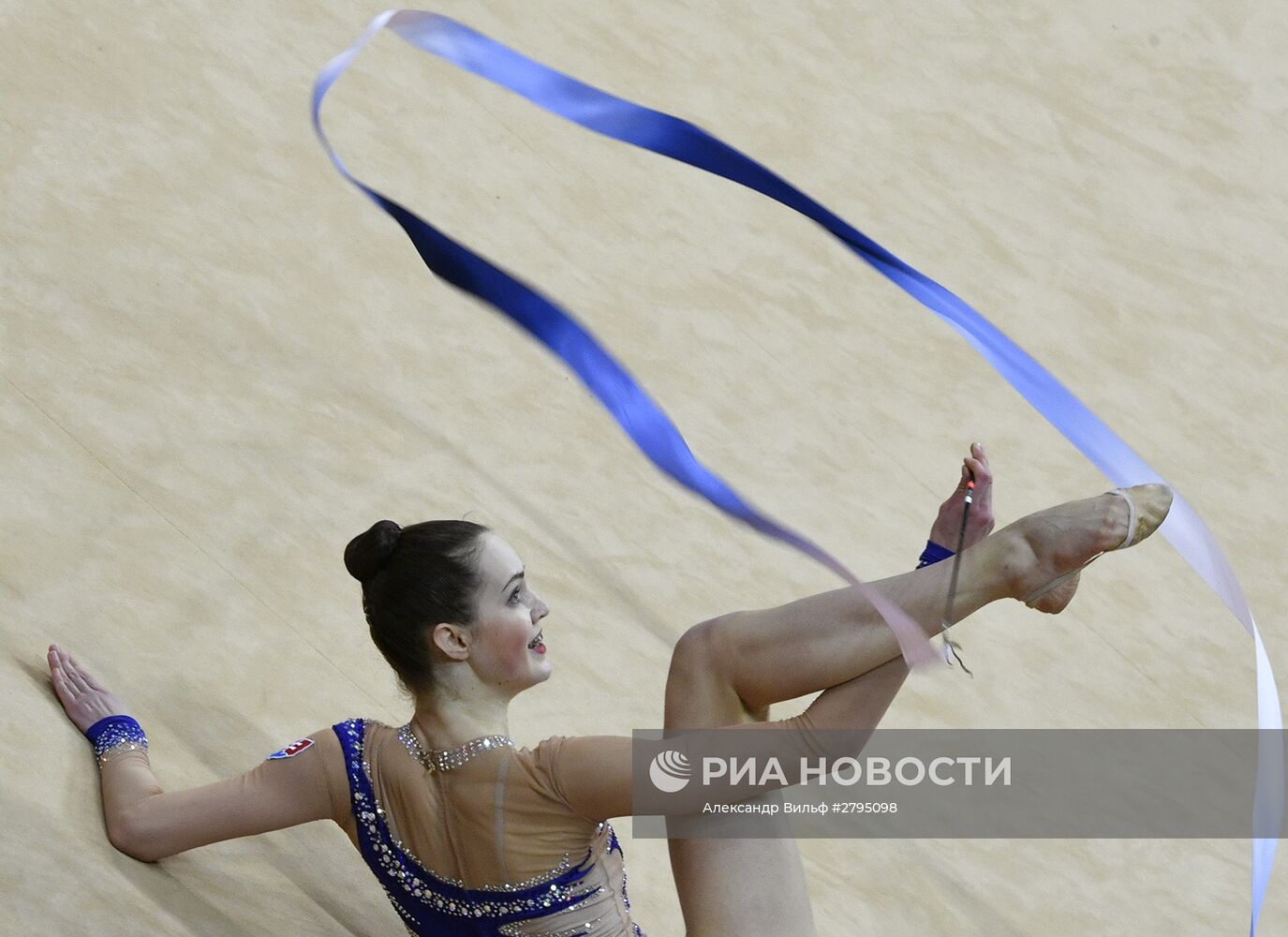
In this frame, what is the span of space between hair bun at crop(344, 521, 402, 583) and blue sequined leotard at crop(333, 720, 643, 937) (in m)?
0.18

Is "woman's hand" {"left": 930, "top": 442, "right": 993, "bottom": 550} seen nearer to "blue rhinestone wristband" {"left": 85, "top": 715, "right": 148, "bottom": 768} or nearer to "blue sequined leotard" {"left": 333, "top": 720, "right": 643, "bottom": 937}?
"blue sequined leotard" {"left": 333, "top": 720, "right": 643, "bottom": 937}

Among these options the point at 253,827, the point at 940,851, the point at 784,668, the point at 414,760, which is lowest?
the point at 940,851

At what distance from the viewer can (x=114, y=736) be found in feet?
7.16

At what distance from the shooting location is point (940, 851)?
273 cm

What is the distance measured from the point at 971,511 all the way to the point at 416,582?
65cm

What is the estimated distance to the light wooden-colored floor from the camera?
101 inches

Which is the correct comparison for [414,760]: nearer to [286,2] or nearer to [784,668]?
[784,668]

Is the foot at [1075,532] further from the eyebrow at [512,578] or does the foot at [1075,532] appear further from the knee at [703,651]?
the eyebrow at [512,578]

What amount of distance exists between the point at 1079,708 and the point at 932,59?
2.11m

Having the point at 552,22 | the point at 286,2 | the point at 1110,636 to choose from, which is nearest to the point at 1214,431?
the point at 1110,636

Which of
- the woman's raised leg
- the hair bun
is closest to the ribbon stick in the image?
the woman's raised leg

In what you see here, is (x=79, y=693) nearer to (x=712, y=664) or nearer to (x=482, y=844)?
(x=482, y=844)

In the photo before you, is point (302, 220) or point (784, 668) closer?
point (784, 668)

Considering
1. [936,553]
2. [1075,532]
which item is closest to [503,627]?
[936,553]
